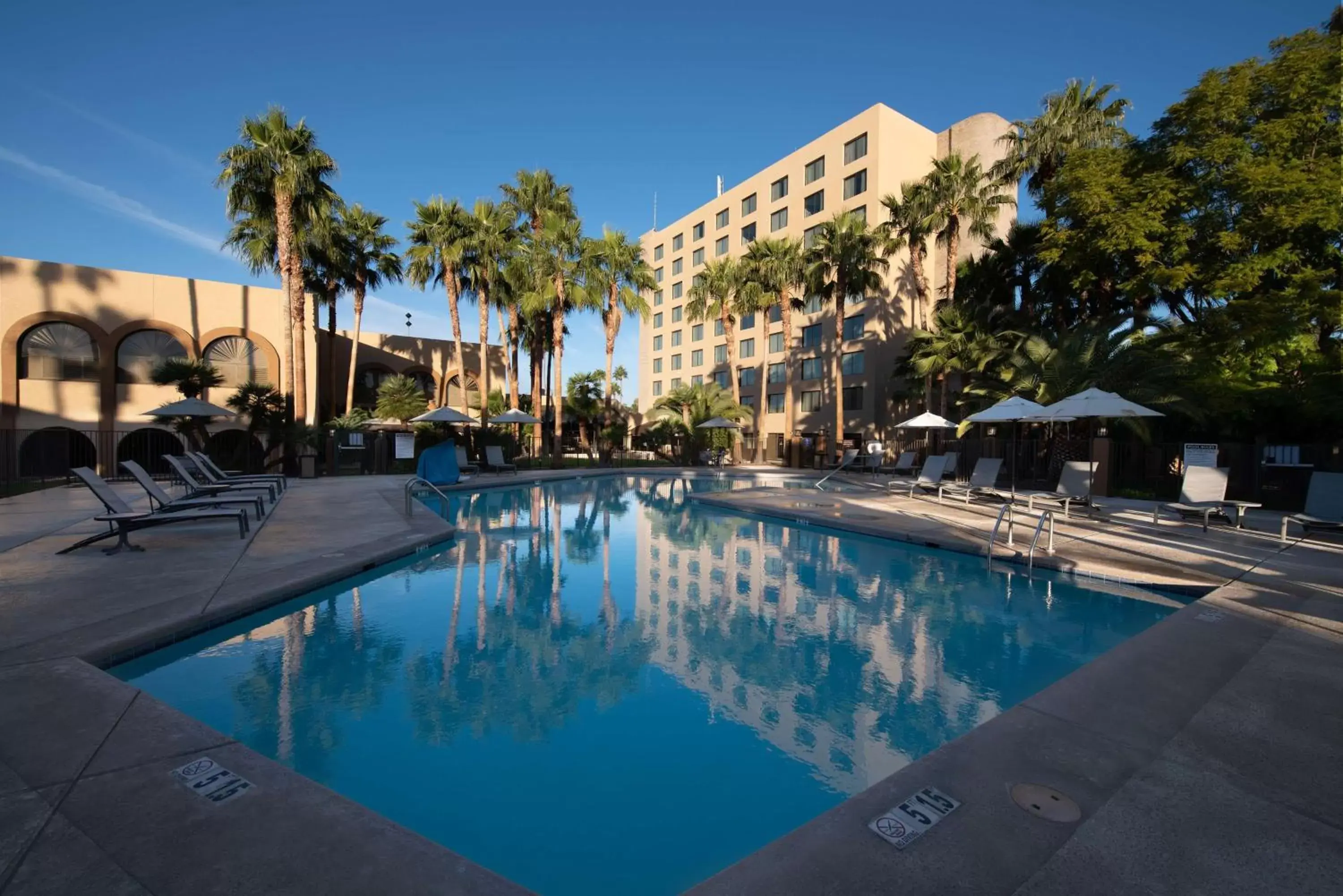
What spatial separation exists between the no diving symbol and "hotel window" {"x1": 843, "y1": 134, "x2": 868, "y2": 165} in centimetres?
3800

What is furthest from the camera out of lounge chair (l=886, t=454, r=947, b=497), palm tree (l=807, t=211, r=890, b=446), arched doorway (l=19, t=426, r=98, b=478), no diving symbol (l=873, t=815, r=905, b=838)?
palm tree (l=807, t=211, r=890, b=446)

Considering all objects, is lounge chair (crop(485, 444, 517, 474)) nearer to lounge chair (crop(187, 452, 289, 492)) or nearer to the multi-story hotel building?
lounge chair (crop(187, 452, 289, 492))

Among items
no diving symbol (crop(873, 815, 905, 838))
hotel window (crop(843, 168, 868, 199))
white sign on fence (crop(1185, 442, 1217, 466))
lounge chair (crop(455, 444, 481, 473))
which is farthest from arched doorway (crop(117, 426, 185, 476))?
hotel window (crop(843, 168, 868, 199))

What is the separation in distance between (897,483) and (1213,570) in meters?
11.1

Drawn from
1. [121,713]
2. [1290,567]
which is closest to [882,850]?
[121,713]

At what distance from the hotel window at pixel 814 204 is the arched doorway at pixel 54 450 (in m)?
38.8

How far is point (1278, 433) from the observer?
677 inches

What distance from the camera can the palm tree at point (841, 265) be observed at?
2641 centimetres

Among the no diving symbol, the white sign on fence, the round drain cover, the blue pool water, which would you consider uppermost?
the white sign on fence

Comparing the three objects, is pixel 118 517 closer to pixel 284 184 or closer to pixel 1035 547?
pixel 1035 547

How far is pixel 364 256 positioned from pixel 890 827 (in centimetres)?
3270

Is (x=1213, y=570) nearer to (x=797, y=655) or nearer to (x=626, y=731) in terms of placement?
(x=797, y=655)

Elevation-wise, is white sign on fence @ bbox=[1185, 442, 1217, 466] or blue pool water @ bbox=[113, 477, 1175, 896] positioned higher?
white sign on fence @ bbox=[1185, 442, 1217, 466]

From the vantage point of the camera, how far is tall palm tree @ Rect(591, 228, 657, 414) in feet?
86.5
